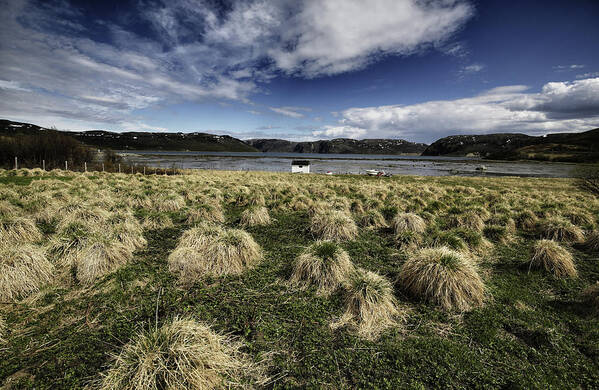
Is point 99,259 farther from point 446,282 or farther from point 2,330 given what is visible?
point 446,282

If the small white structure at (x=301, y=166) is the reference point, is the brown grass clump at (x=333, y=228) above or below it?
below

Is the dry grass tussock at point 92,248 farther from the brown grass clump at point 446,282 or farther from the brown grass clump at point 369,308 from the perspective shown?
the brown grass clump at point 446,282

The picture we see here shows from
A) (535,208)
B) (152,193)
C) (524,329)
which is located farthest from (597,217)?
(152,193)

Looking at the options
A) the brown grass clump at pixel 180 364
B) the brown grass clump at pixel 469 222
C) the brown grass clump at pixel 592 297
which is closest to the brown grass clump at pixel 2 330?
the brown grass clump at pixel 180 364

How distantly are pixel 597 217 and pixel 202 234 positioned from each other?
19.3 metres

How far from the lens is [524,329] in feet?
15.4

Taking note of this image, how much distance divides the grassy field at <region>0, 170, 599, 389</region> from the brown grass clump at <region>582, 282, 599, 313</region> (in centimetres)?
3

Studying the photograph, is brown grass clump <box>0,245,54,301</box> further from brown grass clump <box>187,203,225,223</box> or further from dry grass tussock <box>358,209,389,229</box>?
dry grass tussock <box>358,209,389,229</box>

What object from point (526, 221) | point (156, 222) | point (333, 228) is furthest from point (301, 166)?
point (333, 228)

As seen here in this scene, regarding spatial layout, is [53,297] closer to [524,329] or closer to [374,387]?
[374,387]

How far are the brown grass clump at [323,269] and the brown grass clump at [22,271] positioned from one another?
5.98 m

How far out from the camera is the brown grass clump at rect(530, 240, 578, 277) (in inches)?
269

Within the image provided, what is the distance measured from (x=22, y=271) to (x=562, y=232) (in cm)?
1740

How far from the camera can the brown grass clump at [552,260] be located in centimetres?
683
